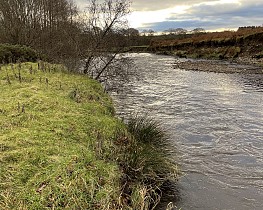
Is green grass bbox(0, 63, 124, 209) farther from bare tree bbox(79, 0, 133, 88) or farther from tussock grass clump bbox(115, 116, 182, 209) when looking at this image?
bare tree bbox(79, 0, 133, 88)

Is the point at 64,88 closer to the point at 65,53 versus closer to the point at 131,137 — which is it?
the point at 131,137

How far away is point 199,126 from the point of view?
11930mm

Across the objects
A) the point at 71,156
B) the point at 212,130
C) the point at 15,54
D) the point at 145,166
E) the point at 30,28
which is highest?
the point at 30,28

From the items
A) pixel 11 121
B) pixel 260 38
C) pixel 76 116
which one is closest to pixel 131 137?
pixel 76 116

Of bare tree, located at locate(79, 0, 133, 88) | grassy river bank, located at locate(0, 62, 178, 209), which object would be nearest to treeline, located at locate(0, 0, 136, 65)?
bare tree, located at locate(79, 0, 133, 88)

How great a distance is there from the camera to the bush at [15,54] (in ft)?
49.4

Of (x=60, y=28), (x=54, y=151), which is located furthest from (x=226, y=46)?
(x=54, y=151)

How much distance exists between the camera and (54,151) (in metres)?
5.87

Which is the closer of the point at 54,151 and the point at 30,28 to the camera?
the point at 54,151

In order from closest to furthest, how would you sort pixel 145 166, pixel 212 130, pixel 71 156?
pixel 71 156 → pixel 145 166 → pixel 212 130

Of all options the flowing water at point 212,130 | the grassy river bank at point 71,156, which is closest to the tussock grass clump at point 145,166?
the grassy river bank at point 71,156

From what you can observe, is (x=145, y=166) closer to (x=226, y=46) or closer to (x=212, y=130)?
(x=212, y=130)

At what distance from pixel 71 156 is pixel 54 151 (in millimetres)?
352

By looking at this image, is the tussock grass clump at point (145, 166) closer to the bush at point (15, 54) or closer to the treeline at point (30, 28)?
the bush at point (15, 54)
